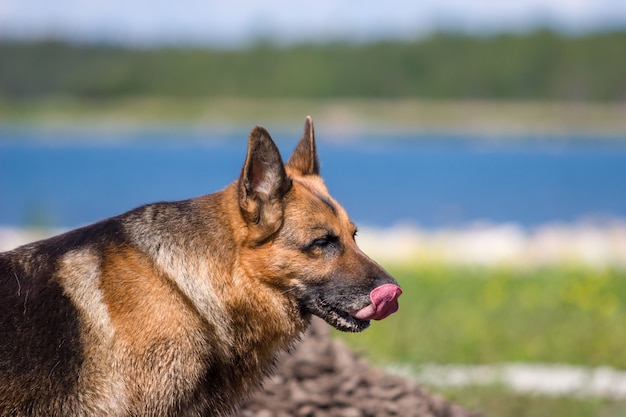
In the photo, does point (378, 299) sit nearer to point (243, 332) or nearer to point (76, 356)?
point (243, 332)

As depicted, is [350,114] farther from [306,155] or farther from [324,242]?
[324,242]

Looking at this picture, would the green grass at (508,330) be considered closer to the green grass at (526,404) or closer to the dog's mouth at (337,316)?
the green grass at (526,404)

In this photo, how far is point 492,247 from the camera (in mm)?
17359

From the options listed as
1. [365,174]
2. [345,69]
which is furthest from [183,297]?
[345,69]

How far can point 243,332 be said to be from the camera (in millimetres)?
4812

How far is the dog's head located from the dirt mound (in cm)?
162

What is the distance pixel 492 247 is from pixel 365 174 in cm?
4401

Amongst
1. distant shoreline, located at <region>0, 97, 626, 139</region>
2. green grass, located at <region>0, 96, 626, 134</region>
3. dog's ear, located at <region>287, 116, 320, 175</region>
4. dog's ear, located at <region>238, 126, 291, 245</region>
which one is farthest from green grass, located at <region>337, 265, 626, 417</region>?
green grass, located at <region>0, 96, 626, 134</region>

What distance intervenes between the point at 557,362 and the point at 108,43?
128120 mm

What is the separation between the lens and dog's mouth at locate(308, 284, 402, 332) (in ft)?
15.5

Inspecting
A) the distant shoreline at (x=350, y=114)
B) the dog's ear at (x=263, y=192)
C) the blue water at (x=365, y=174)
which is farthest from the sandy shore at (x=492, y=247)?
the distant shoreline at (x=350, y=114)

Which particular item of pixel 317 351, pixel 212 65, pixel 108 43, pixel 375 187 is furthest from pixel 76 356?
pixel 108 43

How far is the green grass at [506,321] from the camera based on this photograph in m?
9.09

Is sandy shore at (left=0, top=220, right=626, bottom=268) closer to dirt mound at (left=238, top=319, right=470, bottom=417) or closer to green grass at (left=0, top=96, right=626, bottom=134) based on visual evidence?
dirt mound at (left=238, top=319, right=470, bottom=417)
